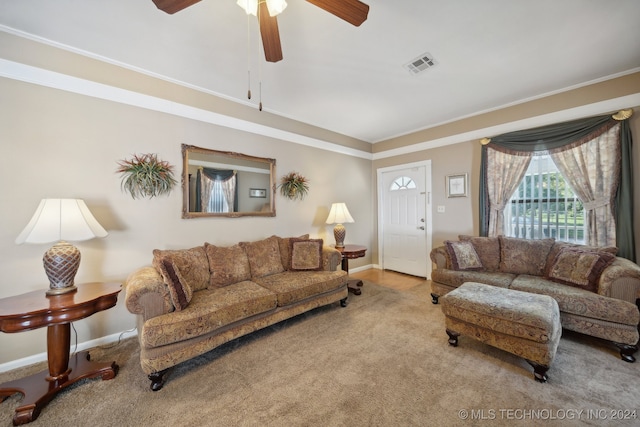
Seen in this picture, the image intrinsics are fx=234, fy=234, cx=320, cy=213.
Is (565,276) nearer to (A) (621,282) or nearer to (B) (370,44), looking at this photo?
(A) (621,282)

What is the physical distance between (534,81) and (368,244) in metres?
3.44

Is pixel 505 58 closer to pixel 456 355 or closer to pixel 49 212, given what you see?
pixel 456 355

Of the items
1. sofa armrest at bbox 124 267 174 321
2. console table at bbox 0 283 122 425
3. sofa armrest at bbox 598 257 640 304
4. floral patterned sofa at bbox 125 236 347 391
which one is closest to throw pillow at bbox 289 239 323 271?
floral patterned sofa at bbox 125 236 347 391

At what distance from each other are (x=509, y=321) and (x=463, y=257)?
126cm

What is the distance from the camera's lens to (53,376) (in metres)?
1.65

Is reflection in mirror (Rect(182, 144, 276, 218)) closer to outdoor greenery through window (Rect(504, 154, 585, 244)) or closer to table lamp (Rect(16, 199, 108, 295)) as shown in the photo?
table lamp (Rect(16, 199, 108, 295))

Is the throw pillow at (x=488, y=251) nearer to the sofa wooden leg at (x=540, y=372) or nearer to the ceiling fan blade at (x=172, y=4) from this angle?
the sofa wooden leg at (x=540, y=372)

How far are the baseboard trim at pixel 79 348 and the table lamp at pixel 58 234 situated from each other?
818 millimetres

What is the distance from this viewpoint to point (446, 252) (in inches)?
121

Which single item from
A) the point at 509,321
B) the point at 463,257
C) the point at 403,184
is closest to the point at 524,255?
the point at 463,257

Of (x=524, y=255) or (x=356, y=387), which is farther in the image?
(x=524, y=255)

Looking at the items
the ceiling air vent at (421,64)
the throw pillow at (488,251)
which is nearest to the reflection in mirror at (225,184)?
the ceiling air vent at (421,64)

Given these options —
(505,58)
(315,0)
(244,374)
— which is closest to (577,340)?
(505,58)

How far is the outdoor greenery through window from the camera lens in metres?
2.92
